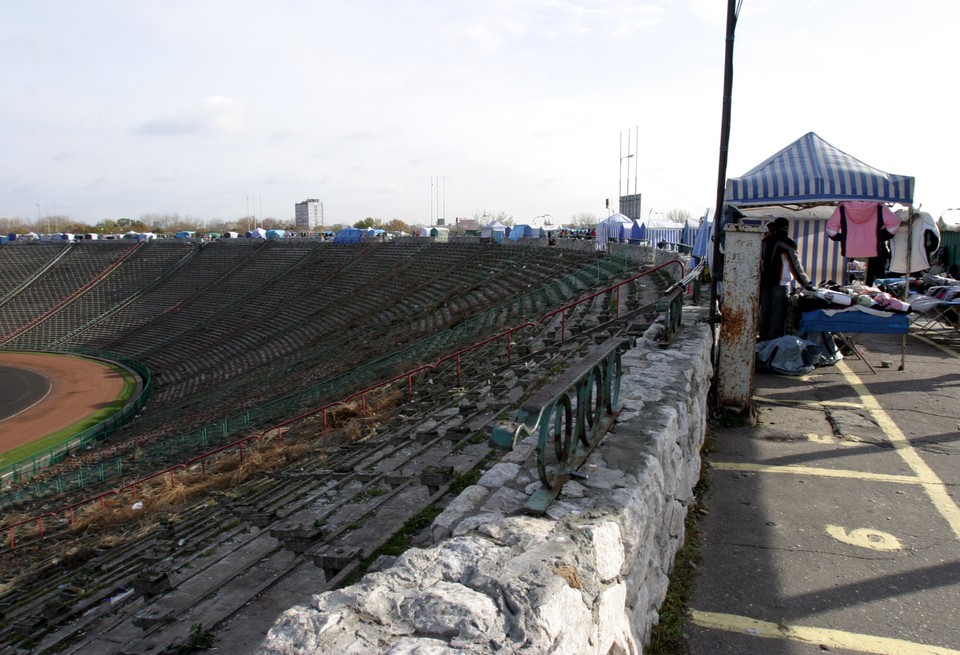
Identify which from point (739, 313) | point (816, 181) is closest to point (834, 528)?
point (739, 313)

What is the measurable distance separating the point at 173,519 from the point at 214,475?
2.61 m

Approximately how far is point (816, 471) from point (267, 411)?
46.5 feet

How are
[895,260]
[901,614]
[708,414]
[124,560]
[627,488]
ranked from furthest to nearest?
1. [895,260]
2. [124,560]
3. [708,414]
4. [901,614]
5. [627,488]

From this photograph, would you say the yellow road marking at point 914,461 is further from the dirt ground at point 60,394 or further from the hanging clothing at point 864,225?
the dirt ground at point 60,394

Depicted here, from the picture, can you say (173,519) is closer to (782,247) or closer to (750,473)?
(750,473)

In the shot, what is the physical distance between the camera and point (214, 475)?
11.9 m

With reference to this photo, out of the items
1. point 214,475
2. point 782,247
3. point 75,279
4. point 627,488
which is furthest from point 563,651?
point 75,279

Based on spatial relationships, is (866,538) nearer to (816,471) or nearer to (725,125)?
(816,471)

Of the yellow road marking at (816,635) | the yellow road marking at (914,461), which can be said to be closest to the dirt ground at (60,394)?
the yellow road marking at (914,461)

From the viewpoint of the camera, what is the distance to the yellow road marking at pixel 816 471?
5645mm

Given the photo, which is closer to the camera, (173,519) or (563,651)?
(563,651)

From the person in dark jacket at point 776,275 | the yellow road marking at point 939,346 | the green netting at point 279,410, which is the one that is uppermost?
the person in dark jacket at point 776,275

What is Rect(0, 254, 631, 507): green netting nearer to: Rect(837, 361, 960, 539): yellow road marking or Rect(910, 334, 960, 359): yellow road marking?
Rect(910, 334, 960, 359): yellow road marking

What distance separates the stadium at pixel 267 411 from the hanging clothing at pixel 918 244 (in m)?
4.64
